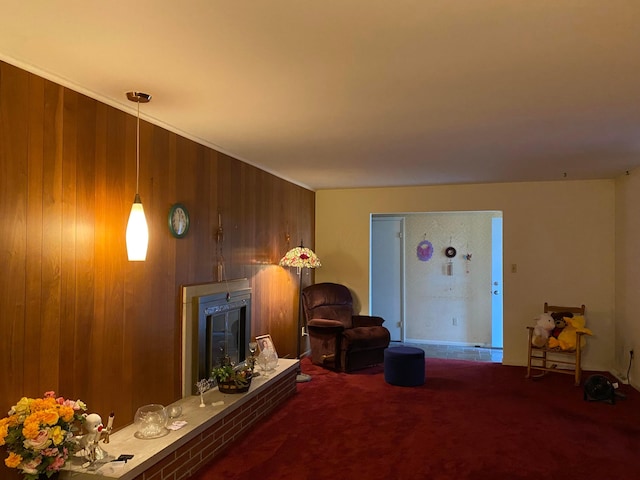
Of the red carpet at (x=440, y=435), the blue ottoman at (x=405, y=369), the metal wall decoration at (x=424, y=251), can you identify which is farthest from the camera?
the metal wall decoration at (x=424, y=251)

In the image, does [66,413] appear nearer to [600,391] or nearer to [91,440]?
[91,440]

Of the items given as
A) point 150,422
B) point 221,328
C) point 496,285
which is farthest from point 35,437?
point 496,285

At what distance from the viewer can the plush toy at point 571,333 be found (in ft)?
16.7

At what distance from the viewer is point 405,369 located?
4.84 m

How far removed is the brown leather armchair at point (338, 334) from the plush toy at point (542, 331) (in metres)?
1.64

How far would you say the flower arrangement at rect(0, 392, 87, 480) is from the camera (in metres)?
2.10

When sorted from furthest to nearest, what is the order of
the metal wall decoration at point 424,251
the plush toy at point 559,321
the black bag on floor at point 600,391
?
the metal wall decoration at point 424,251 → the plush toy at point 559,321 → the black bag on floor at point 600,391

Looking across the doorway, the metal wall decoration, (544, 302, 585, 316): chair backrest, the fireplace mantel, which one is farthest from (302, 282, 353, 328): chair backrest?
(544, 302, 585, 316): chair backrest

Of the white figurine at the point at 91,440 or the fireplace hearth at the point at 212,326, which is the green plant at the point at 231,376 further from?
the white figurine at the point at 91,440

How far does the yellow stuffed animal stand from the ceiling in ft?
6.78

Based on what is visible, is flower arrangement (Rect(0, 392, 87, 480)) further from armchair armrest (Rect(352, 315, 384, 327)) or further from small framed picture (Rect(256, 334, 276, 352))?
armchair armrest (Rect(352, 315, 384, 327))

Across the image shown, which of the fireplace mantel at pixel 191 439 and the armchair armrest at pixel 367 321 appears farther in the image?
the armchair armrest at pixel 367 321

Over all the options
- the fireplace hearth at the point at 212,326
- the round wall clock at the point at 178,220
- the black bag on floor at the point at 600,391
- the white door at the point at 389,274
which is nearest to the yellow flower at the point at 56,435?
the fireplace hearth at the point at 212,326

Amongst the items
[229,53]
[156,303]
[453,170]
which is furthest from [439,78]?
[453,170]
